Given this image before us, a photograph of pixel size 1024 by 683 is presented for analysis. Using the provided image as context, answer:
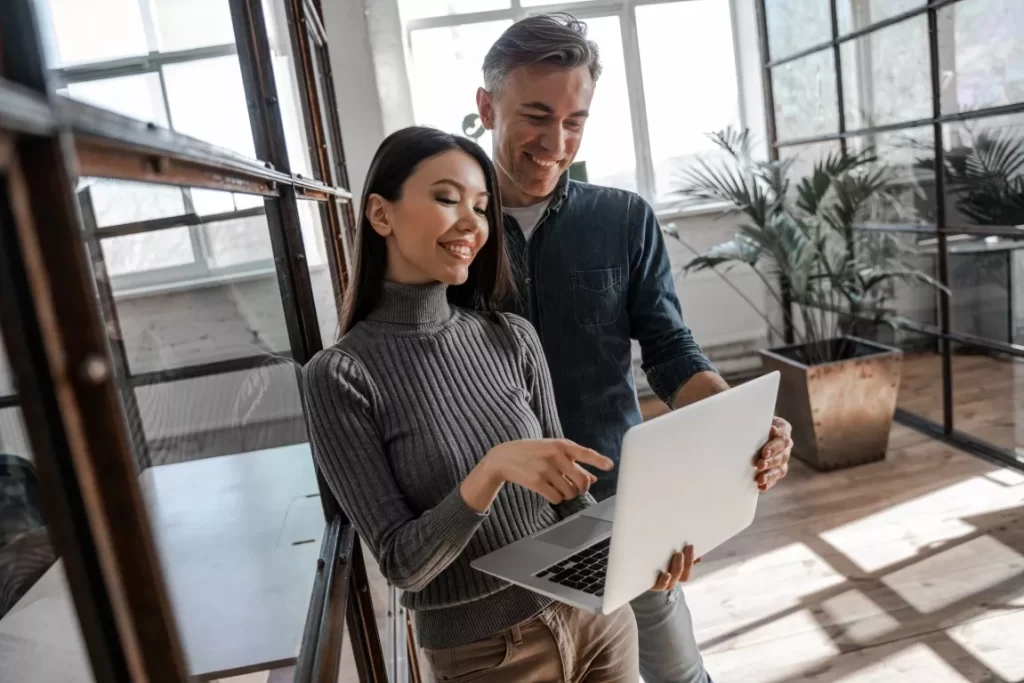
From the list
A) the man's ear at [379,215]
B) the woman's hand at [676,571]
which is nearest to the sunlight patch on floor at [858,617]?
the woman's hand at [676,571]

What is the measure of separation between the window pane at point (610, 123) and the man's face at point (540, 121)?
3.07 meters

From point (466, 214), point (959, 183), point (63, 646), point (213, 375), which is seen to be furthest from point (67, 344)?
point (959, 183)

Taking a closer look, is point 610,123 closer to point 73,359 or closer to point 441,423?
point 441,423

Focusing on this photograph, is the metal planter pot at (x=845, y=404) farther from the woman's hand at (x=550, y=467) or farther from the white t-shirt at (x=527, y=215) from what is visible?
the woman's hand at (x=550, y=467)

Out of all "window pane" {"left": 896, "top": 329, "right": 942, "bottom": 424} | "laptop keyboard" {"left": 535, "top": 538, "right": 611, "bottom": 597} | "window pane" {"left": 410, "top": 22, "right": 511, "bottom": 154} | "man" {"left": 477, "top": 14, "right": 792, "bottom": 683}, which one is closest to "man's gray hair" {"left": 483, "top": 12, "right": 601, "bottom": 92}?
"man" {"left": 477, "top": 14, "right": 792, "bottom": 683}

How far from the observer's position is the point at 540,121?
125 cm

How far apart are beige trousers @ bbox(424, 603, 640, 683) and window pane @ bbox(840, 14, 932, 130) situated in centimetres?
292

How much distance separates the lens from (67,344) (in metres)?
0.28

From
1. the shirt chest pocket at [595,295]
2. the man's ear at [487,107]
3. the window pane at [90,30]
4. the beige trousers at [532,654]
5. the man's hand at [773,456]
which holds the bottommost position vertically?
the beige trousers at [532,654]

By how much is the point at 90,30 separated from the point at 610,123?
4.16 metres

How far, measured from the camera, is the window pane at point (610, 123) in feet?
14.0

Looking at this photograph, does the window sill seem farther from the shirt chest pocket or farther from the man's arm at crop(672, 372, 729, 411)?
the man's arm at crop(672, 372, 729, 411)

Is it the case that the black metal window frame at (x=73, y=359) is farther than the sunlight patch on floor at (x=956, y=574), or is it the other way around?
the sunlight patch on floor at (x=956, y=574)

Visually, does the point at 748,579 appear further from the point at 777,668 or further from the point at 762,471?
the point at 762,471
